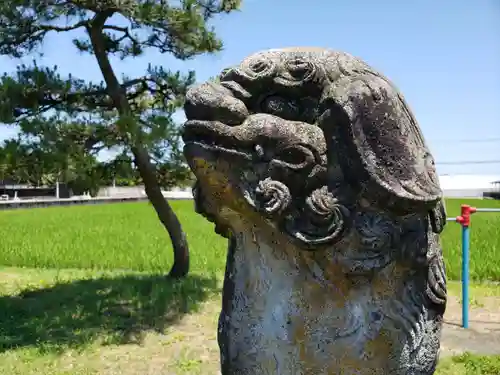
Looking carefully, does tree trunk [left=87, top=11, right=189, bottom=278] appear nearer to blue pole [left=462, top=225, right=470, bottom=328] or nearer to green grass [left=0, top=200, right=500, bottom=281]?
green grass [left=0, top=200, right=500, bottom=281]

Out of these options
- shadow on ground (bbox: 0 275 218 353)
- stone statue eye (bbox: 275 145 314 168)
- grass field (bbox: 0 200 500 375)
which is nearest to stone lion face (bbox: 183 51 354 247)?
stone statue eye (bbox: 275 145 314 168)

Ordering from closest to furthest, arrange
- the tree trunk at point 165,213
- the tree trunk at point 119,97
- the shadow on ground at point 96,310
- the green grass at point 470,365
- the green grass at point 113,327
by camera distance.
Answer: the green grass at point 470,365
the green grass at point 113,327
the shadow on ground at point 96,310
the tree trunk at point 119,97
the tree trunk at point 165,213

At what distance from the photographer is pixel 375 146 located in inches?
53.5

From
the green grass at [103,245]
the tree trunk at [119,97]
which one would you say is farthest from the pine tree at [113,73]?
the green grass at [103,245]

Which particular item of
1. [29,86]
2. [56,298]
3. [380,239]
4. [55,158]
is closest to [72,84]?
[29,86]

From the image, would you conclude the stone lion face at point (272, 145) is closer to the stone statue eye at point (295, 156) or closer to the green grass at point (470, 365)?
the stone statue eye at point (295, 156)

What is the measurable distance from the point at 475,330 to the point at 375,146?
4.46m

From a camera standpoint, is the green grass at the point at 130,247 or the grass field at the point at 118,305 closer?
the grass field at the point at 118,305

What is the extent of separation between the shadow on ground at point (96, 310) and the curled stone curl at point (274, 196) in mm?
3774

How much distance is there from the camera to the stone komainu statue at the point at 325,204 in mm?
1367

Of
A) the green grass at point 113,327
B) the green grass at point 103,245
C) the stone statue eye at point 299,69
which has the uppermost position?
the stone statue eye at point 299,69

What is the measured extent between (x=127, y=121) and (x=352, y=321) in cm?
357

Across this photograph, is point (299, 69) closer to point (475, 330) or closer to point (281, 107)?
point (281, 107)

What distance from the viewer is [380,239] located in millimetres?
1366
